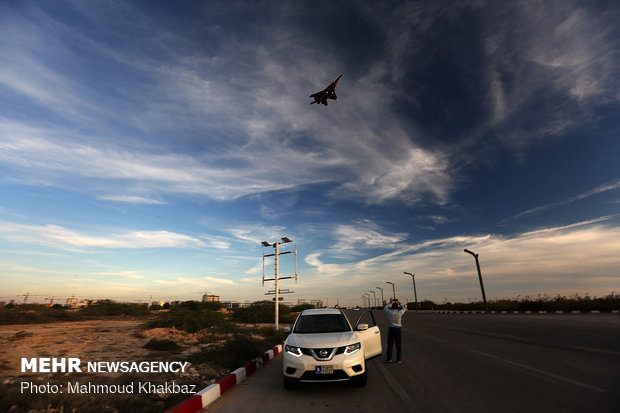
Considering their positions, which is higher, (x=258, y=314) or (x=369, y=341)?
(x=369, y=341)

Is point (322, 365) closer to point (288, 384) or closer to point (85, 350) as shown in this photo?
point (288, 384)

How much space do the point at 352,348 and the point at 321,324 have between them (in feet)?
4.58

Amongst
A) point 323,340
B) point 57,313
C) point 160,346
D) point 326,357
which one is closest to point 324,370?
point 326,357

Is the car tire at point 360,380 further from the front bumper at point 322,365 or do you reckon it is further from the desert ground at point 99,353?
the desert ground at point 99,353

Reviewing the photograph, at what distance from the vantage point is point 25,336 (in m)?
13.4

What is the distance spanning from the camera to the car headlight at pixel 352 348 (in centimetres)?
589

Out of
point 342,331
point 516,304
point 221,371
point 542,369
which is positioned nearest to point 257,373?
point 221,371

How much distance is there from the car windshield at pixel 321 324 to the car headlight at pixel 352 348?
772 millimetres

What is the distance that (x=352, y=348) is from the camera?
236 inches

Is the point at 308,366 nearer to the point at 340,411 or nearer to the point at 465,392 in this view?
the point at 340,411

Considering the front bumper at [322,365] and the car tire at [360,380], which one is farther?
the car tire at [360,380]

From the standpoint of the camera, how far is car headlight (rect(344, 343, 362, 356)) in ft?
19.3

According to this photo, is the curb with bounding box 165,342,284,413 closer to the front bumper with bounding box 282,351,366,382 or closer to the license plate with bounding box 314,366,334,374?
the front bumper with bounding box 282,351,366,382

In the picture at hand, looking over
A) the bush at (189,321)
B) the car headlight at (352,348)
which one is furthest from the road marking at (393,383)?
the bush at (189,321)
